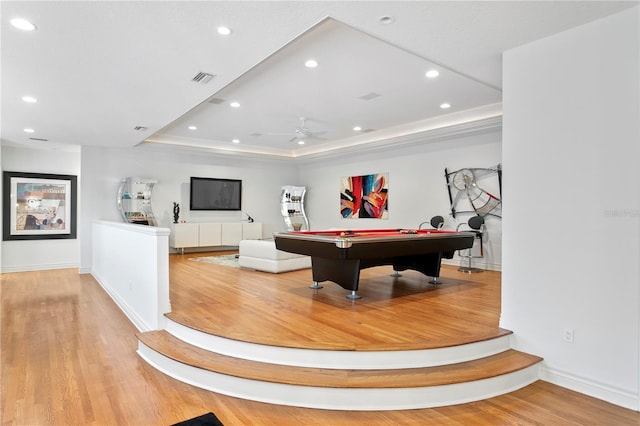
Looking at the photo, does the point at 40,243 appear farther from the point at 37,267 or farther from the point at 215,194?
the point at 215,194

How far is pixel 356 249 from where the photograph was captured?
3865mm

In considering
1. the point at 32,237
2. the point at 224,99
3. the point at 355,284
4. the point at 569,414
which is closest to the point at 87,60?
the point at 224,99

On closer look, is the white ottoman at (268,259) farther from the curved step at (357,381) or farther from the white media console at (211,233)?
the curved step at (357,381)

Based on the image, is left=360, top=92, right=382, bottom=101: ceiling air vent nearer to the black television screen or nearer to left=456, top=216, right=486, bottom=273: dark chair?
left=456, top=216, right=486, bottom=273: dark chair

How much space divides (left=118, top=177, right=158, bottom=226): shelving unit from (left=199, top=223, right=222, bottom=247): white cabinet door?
3.89 ft

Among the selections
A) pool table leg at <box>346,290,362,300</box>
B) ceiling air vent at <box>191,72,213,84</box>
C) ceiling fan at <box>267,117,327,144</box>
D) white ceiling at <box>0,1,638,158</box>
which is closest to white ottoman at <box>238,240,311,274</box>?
pool table leg at <box>346,290,362,300</box>

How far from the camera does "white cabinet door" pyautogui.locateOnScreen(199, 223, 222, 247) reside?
905 cm

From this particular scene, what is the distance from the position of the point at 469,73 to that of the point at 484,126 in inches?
107

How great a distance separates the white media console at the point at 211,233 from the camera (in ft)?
28.7

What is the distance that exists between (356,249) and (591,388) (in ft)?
7.19

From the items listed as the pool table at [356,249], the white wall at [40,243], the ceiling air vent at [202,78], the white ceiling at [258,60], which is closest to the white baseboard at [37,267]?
the white wall at [40,243]

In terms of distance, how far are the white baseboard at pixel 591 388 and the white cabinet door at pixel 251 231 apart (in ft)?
25.3

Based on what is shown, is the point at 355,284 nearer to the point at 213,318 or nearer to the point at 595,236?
the point at 213,318

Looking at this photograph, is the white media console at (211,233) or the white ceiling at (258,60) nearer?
the white ceiling at (258,60)
